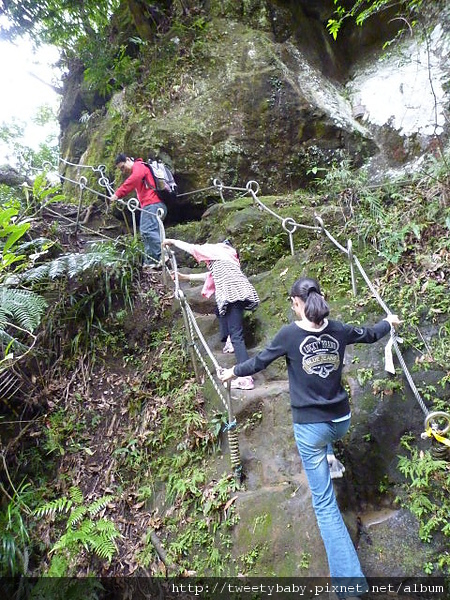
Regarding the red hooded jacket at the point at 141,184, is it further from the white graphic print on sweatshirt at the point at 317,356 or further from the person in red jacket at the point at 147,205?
the white graphic print on sweatshirt at the point at 317,356

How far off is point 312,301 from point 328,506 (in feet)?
4.37

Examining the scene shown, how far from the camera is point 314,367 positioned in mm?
2830

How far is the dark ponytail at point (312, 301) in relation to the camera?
278cm

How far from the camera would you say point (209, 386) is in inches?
185

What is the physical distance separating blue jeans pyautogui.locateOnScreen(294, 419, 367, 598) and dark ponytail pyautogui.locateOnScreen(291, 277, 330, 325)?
27.8 inches

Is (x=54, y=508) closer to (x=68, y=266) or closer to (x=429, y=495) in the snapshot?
(x=68, y=266)

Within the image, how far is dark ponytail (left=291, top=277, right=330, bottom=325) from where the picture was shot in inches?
109

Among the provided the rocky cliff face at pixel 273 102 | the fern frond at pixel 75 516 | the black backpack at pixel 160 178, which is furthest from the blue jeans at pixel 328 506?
the rocky cliff face at pixel 273 102

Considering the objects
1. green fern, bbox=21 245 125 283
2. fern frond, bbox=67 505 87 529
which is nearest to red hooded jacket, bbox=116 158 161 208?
green fern, bbox=21 245 125 283

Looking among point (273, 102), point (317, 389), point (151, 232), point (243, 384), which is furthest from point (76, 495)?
point (273, 102)

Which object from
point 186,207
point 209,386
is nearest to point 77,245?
point 186,207

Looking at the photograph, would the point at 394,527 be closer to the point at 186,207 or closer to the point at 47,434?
the point at 47,434

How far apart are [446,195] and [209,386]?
3.34 metres

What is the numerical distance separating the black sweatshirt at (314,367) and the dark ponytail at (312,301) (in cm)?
11
